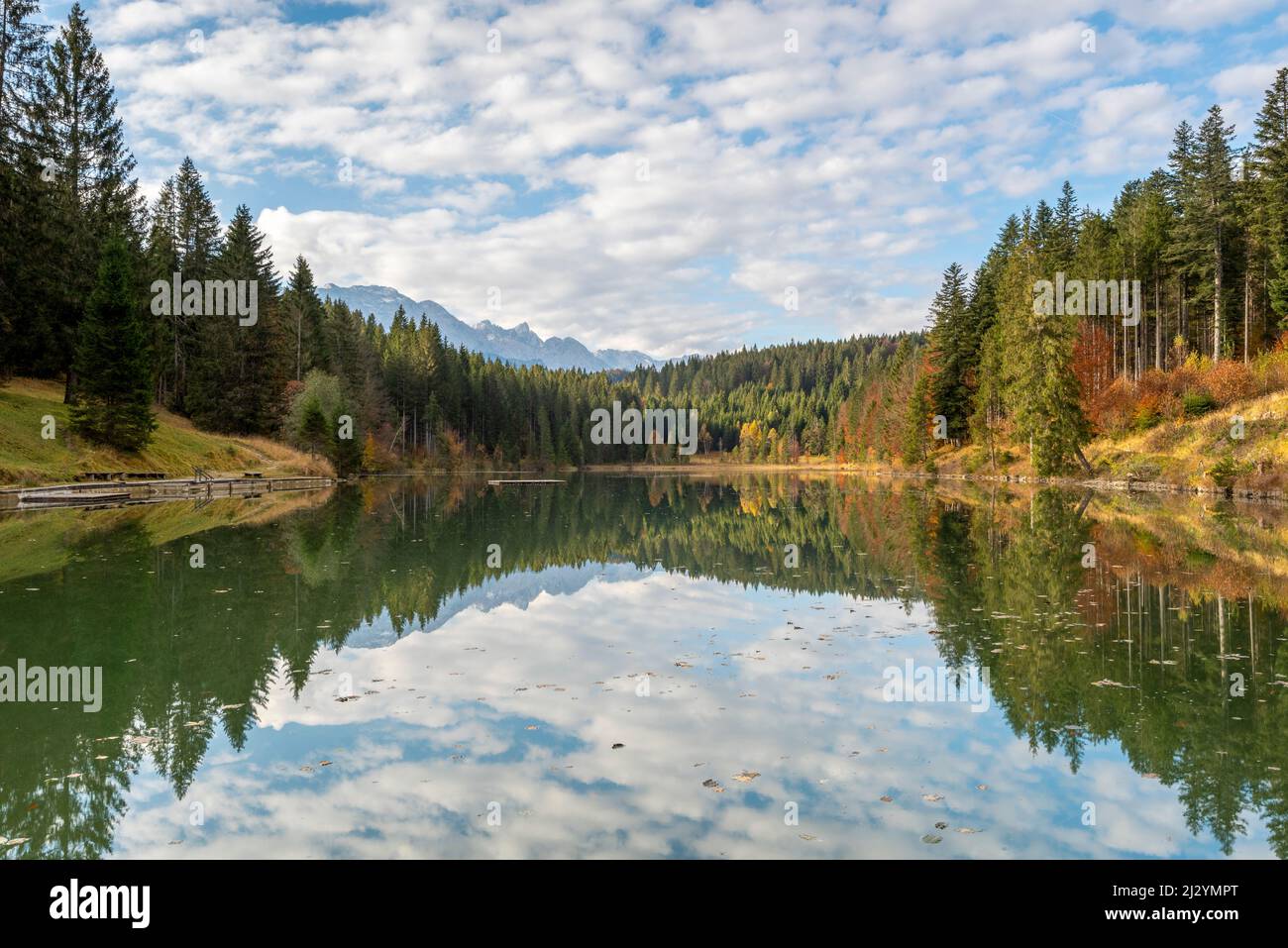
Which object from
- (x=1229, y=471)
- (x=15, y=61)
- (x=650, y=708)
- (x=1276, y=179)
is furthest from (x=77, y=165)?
(x=1276, y=179)

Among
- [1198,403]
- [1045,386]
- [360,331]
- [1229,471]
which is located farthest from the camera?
[360,331]

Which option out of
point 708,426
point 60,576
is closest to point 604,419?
point 708,426

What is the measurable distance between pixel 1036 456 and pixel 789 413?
126 m

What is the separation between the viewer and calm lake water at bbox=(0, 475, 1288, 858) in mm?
5789

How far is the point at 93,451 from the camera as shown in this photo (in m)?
39.0

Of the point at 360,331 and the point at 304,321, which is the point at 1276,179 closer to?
the point at 304,321

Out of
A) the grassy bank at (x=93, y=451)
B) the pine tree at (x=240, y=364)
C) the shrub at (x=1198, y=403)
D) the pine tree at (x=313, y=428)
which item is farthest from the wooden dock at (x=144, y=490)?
the shrub at (x=1198, y=403)

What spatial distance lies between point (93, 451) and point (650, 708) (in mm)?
41696

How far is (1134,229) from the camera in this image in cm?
6153

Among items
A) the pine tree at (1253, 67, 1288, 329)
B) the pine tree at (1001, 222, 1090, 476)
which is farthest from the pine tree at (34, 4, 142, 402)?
the pine tree at (1253, 67, 1288, 329)

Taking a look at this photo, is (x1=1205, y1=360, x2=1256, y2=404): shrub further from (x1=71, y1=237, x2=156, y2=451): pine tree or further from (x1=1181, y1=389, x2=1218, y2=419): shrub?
(x1=71, y1=237, x2=156, y2=451): pine tree

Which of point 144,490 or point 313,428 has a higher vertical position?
point 313,428

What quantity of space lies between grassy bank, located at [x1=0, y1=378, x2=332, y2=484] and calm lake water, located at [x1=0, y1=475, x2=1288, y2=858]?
2056 cm
